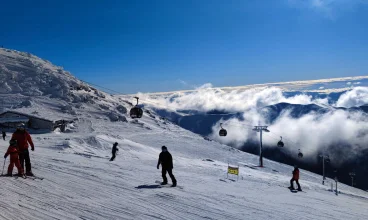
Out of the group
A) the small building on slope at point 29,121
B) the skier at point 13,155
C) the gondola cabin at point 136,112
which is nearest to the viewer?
the skier at point 13,155

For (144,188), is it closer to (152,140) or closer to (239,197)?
(239,197)

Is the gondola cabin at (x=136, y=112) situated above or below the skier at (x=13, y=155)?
above

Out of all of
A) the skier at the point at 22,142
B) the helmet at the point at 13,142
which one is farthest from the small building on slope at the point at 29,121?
the helmet at the point at 13,142

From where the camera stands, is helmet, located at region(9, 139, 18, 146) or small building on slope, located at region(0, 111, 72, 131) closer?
helmet, located at region(9, 139, 18, 146)

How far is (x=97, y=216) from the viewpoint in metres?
8.77

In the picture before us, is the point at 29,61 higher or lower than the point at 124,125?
Result: higher

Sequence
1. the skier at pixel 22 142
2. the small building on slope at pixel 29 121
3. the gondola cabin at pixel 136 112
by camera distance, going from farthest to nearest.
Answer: the small building on slope at pixel 29 121, the gondola cabin at pixel 136 112, the skier at pixel 22 142

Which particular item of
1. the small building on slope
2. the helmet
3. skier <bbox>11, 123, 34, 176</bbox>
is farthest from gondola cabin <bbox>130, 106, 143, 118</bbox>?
the small building on slope

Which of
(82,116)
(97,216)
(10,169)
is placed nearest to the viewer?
(97,216)

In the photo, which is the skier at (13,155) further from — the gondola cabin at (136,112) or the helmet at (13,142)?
the gondola cabin at (136,112)

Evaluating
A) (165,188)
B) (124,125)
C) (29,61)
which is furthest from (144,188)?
(29,61)

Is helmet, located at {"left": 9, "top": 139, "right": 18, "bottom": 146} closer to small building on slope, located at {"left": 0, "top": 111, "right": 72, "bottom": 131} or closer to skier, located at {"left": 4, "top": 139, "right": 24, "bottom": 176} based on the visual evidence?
skier, located at {"left": 4, "top": 139, "right": 24, "bottom": 176}

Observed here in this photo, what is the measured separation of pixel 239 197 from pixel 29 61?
117971 mm

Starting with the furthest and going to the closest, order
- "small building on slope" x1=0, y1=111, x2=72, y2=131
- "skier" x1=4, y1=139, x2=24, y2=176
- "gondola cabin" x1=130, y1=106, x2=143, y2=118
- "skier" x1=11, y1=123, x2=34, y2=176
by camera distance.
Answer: "small building on slope" x1=0, y1=111, x2=72, y2=131, "gondola cabin" x1=130, y1=106, x2=143, y2=118, "skier" x1=11, y1=123, x2=34, y2=176, "skier" x1=4, y1=139, x2=24, y2=176
